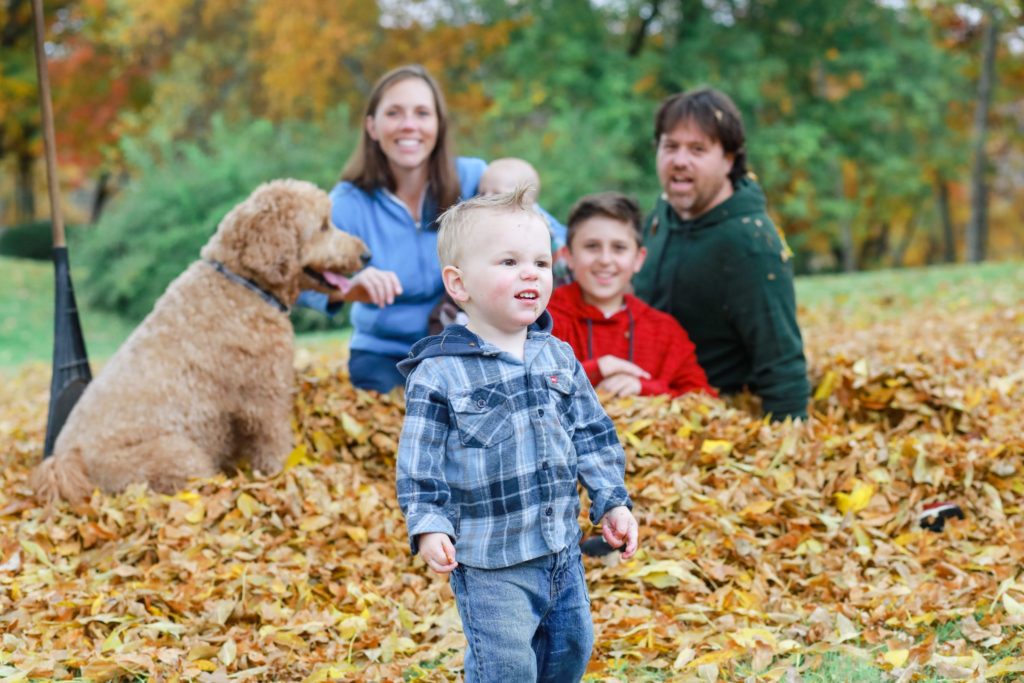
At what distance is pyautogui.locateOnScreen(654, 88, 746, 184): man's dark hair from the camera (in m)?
4.79

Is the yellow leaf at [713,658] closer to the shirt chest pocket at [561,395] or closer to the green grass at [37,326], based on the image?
the shirt chest pocket at [561,395]

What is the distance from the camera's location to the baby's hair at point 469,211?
2.36 meters

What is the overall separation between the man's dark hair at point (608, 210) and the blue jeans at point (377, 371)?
4.15 ft

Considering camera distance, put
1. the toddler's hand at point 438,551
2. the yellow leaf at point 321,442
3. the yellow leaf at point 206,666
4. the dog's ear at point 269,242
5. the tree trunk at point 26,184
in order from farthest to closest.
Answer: the tree trunk at point 26,184, the yellow leaf at point 321,442, the dog's ear at point 269,242, the yellow leaf at point 206,666, the toddler's hand at point 438,551

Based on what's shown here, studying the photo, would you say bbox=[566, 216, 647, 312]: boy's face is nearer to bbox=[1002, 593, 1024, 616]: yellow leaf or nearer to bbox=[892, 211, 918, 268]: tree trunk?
bbox=[1002, 593, 1024, 616]: yellow leaf

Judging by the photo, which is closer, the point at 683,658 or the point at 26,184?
the point at 683,658

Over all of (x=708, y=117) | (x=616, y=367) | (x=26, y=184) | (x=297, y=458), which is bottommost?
(x=297, y=458)

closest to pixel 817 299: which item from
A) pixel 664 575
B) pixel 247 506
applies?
pixel 664 575

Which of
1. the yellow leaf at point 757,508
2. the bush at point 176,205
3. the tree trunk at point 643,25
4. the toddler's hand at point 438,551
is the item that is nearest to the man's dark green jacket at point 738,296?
the yellow leaf at point 757,508

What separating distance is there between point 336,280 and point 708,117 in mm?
2030

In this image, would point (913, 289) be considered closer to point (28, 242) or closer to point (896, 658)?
point (896, 658)

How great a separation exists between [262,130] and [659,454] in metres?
12.4

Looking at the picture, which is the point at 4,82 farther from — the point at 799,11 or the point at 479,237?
the point at 479,237

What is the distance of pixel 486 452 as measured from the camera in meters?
2.34
